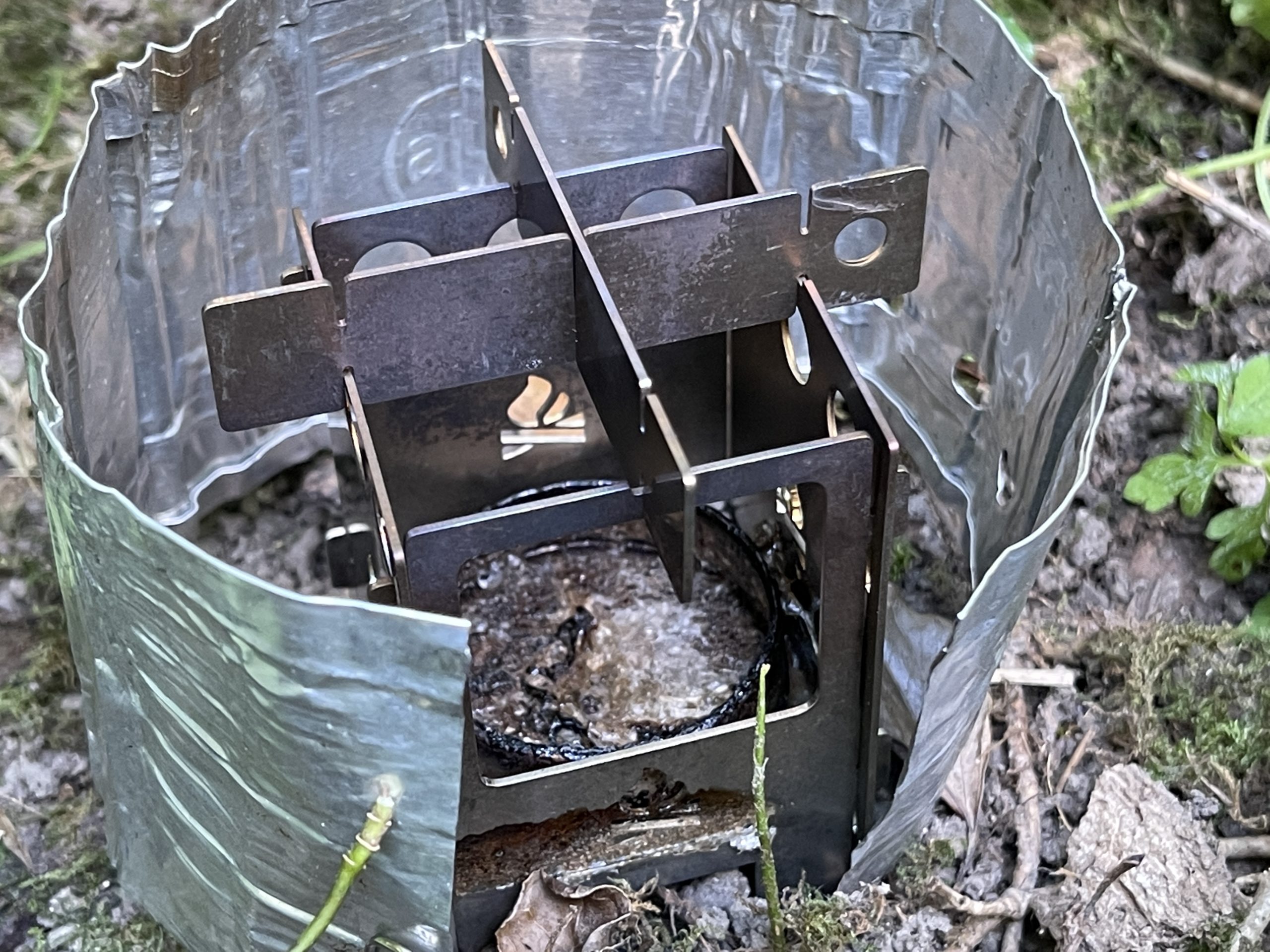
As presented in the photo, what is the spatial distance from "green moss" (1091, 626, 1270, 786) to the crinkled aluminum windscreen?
15 centimetres

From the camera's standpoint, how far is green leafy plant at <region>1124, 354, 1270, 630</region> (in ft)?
4.10

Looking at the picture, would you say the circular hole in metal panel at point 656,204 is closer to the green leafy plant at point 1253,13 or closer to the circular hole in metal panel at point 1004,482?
the circular hole in metal panel at point 1004,482

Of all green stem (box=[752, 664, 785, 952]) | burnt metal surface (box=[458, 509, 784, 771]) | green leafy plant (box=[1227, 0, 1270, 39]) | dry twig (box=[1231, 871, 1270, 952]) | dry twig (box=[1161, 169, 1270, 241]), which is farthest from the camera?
green leafy plant (box=[1227, 0, 1270, 39])

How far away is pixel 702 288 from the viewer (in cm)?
108

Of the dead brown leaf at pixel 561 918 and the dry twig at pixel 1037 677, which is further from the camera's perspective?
the dry twig at pixel 1037 677

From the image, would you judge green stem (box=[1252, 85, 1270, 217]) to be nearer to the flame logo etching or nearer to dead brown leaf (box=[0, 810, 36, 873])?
the flame logo etching

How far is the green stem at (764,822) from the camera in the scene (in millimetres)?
891

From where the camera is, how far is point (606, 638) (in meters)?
1.30

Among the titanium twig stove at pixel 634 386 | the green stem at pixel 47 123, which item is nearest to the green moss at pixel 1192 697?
the titanium twig stove at pixel 634 386

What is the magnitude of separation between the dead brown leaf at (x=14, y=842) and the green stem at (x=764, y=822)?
0.55m

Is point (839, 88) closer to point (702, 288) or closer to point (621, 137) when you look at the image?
point (621, 137)

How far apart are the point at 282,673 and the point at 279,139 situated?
26.5 inches

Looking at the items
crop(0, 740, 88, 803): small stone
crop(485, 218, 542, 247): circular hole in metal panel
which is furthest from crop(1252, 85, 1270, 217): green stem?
crop(0, 740, 88, 803): small stone

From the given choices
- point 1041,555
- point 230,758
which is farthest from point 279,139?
point 1041,555
